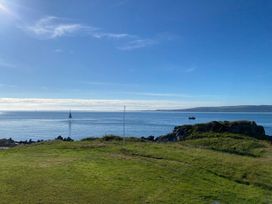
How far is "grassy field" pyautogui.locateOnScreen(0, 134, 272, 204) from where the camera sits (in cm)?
1675

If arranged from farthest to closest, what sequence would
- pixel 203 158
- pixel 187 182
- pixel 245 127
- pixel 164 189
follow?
pixel 245 127
pixel 203 158
pixel 187 182
pixel 164 189

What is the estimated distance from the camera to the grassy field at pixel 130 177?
16750 mm

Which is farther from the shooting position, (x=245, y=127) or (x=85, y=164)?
(x=245, y=127)

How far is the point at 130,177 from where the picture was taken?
20.0m

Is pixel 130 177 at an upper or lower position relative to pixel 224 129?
lower

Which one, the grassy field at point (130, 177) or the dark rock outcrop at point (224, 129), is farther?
the dark rock outcrop at point (224, 129)

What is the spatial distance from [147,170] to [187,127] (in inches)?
1539

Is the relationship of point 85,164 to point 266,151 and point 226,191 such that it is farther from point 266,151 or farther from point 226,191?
point 266,151

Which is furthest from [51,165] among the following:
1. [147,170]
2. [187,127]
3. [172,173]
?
[187,127]

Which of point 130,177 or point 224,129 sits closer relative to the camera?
point 130,177

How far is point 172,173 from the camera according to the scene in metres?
21.7

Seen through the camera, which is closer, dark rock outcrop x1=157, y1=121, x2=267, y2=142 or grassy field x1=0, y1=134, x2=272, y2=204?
grassy field x1=0, y1=134, x2=272, y2=204

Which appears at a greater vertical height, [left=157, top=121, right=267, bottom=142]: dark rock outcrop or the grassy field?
[left=157, top=121, right=267, bottom=142]: dark rock outcrop

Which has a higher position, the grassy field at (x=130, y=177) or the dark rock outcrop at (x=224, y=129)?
the dark rock outcrop at (x=224, y=129)
